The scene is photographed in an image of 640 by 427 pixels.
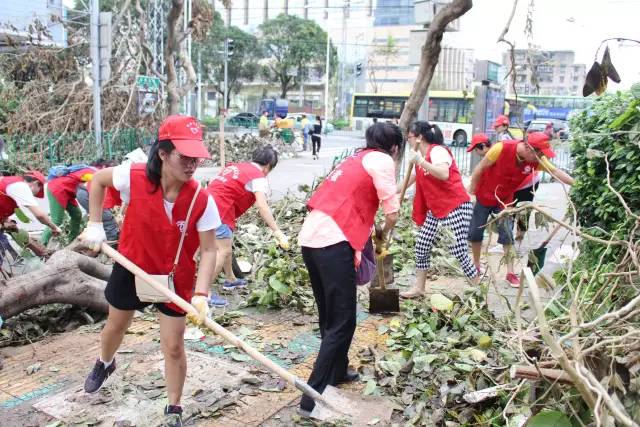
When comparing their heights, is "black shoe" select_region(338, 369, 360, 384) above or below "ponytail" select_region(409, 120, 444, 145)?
below

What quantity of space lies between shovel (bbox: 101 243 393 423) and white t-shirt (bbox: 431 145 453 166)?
2254 millimetres

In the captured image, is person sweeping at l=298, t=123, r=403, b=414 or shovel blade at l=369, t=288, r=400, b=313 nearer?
person sweeping at l=298, t=123, r=403, b=414

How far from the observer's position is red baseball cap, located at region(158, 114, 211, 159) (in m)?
2.85

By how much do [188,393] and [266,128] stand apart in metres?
18.0

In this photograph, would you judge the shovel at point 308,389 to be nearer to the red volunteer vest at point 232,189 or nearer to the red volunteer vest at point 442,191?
the red volunteer vest at point 232,189

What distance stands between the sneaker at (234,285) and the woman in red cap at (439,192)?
181 cm

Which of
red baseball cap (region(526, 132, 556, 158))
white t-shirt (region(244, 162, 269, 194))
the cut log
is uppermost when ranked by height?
red baseball cap (region(526, 132, 556, 158))

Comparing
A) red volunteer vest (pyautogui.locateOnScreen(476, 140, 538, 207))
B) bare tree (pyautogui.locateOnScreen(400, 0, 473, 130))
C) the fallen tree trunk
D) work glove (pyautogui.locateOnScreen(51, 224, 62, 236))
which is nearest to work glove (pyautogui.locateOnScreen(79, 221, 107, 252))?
the fallen tree trunk

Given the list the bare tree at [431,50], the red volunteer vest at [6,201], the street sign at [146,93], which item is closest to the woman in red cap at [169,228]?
the red volunteer vest at [6,201]

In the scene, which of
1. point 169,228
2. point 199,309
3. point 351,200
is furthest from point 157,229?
point 351,200

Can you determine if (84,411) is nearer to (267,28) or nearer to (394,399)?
(394,399)

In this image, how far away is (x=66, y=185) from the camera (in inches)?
251

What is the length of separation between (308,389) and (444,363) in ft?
3.58

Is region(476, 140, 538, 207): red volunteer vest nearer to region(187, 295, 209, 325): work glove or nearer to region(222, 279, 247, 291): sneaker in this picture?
region(222, 279, 247, 291): sneaker
